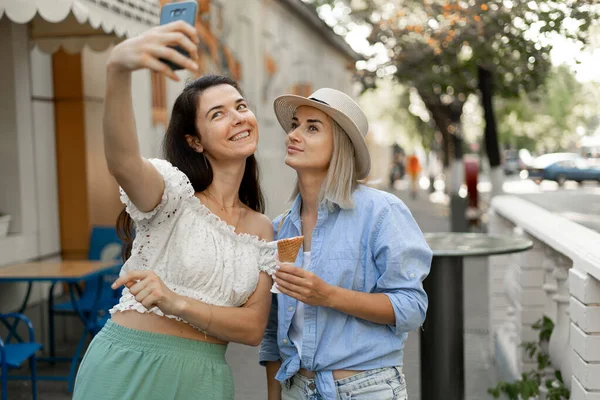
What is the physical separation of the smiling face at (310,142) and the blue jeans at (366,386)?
702 millimetres

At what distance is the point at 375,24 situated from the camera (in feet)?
45.7

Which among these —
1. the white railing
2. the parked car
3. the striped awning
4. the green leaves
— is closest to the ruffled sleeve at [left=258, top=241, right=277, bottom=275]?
the white railing

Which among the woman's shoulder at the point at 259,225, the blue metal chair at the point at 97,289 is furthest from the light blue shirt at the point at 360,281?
the blue metal chair at the point at 97,289

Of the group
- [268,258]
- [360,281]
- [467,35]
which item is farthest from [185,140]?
[467,35]

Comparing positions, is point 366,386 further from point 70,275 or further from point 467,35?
point 467,35

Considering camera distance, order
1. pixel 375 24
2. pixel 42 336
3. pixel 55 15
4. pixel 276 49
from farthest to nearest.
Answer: pixel 276 49 → pixel 375 24 → pixel 42 336 → pixel 55 15

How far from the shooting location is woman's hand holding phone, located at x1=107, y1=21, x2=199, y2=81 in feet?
6.01

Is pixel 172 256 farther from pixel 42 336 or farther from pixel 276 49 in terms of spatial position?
pixel 276 49

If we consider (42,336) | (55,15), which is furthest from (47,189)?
(55,15)

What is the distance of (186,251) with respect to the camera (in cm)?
248

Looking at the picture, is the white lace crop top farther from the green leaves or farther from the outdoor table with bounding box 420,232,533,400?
the green leaves

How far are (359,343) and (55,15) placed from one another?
380 cm

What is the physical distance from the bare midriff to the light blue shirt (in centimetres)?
39

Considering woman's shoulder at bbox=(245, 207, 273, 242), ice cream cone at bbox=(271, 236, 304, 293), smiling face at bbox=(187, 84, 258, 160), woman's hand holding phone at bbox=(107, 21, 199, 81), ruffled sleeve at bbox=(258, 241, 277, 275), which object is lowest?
ruffled sleeve at bbox=(258, 241, 277, 275)
